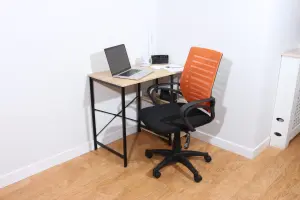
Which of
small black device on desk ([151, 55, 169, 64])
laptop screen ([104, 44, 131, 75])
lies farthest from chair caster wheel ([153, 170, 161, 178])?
small black device on desk ([151, 55, 169, 64])

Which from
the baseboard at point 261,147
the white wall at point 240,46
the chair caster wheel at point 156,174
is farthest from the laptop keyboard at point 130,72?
the baseboard at point 261,147

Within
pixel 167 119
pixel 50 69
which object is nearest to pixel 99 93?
pixel 50 69

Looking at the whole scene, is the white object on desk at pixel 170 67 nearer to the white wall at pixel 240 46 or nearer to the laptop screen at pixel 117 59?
the white wall at pixel 240 46

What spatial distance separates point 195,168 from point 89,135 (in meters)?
1.07

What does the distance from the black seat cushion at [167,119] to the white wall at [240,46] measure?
498 millimetres

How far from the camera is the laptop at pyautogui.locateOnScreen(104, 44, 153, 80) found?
2.60m

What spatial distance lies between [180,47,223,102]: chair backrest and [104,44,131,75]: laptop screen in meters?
0.56

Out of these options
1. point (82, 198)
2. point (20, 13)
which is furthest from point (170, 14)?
point (82, 198)

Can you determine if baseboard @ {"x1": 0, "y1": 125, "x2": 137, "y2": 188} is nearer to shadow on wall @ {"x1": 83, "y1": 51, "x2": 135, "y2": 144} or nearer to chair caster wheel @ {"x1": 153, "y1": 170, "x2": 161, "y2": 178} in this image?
shadow on wall @ {"x1": 83, "y1": 51, "x2": 135, "y2": 144}

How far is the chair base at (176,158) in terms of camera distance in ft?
8.15

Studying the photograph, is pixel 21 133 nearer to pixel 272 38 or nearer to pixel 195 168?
pixel 195 168

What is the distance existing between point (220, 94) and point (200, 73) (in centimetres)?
49

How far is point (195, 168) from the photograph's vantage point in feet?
8.65

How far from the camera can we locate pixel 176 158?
262 centimetres
